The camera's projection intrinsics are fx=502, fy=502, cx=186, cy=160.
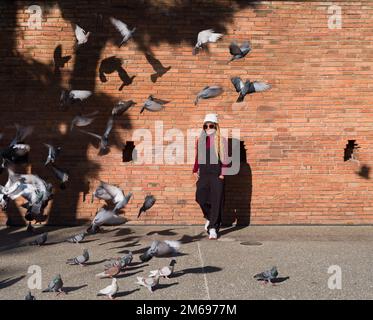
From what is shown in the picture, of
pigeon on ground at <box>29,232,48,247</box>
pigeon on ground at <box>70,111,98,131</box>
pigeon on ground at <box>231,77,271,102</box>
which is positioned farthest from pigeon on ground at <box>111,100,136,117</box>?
pigeon on ground at <box>29,232,48,247</box>

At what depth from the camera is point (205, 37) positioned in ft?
26.5

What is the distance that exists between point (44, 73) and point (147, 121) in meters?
1.89

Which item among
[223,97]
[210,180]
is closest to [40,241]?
[210,180]

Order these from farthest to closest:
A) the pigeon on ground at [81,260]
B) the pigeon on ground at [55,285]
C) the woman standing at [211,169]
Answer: the woman standing at [211,169] < the pigeon on ground at [81,260] < the pigeon on ground at [55,285]

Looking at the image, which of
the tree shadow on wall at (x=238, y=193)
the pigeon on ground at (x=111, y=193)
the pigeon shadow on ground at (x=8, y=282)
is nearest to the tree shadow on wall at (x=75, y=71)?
the pigeon on ground at (x=111, y=193)

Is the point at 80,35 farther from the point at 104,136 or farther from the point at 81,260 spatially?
the point at 81,260

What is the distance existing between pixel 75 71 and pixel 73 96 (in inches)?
26.5

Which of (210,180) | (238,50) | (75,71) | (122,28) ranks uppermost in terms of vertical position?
(122,28)

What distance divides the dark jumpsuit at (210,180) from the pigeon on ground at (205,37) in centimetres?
158

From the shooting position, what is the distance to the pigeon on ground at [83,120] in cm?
820

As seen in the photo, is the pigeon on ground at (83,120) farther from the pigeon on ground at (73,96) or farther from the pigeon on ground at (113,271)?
the pigeon on ground at (113,271)

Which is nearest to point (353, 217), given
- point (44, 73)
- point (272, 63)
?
point (272, 63)

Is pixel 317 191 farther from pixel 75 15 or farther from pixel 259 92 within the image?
pixel 75 15
